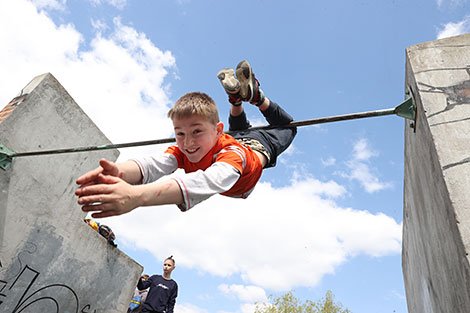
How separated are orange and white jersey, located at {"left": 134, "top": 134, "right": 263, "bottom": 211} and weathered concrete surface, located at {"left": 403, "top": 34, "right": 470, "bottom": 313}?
108 centimetres

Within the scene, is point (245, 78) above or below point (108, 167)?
above

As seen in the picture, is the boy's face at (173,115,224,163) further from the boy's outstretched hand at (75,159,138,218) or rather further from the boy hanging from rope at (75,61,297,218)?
the boy's outstretched hand at (75,159,138,218)

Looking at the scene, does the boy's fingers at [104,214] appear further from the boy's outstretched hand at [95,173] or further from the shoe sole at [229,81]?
the shoe sole at [229,81]

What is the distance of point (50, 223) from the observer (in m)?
4.00

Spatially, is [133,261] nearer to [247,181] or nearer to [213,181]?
[247,181]

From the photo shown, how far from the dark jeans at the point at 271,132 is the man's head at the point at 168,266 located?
3.23m

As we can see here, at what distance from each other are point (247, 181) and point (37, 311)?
10.4 feet

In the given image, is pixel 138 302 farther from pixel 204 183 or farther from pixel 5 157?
pixel 204 183

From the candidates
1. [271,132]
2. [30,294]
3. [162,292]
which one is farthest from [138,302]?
[271,132]

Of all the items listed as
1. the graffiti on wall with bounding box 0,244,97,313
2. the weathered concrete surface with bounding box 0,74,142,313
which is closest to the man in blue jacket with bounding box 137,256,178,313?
the weathered concrete surface with bounding box 0,74,142,313

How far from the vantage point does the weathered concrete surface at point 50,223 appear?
3701 mm

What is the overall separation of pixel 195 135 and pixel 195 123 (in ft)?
0.26

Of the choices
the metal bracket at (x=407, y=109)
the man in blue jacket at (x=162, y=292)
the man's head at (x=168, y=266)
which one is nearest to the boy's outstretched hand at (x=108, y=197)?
the metal bracket at (x=407, y=109)

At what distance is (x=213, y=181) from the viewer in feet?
5.82
